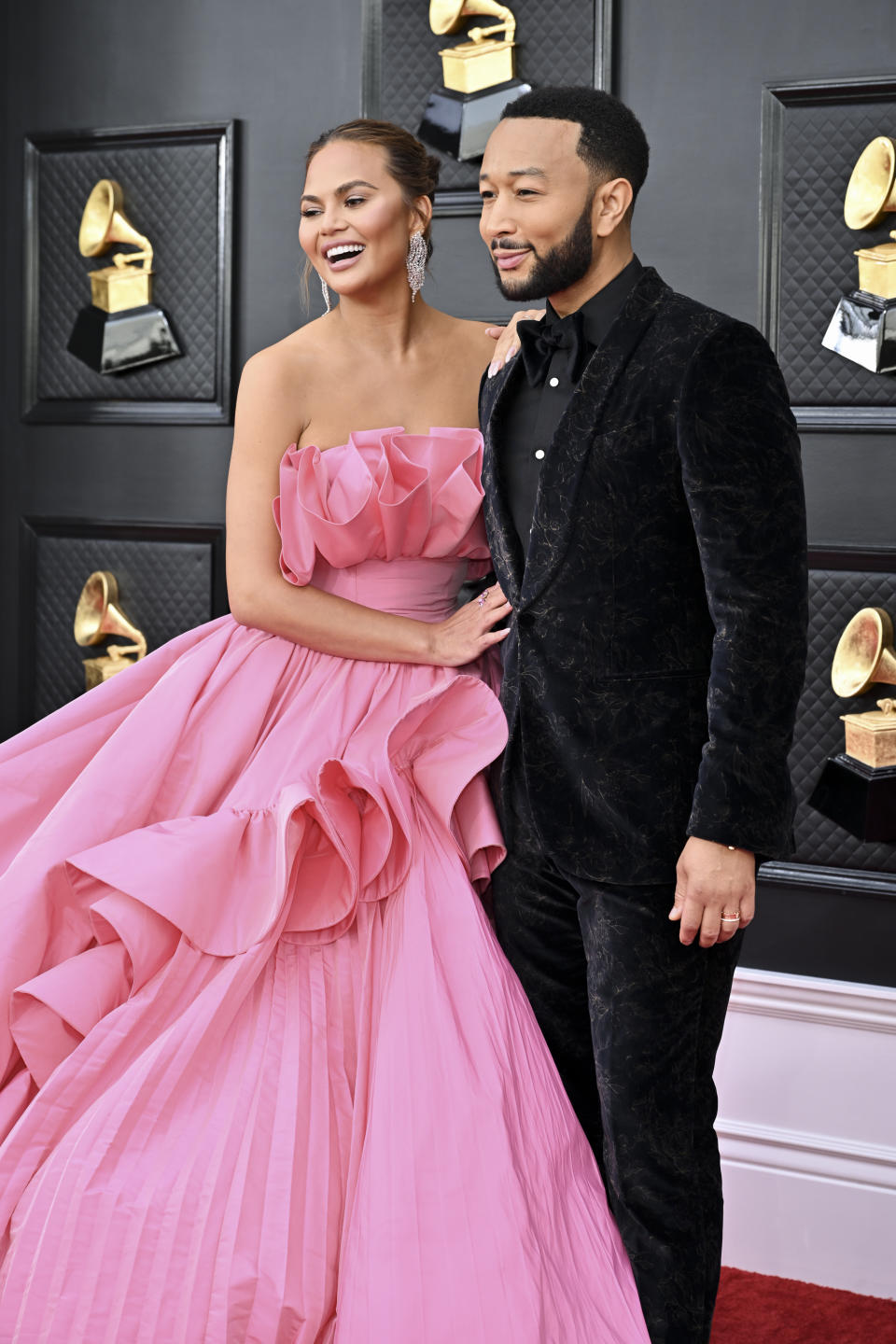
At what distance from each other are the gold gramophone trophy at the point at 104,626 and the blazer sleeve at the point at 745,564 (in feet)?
5.71

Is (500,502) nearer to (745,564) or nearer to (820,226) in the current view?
(745,564)

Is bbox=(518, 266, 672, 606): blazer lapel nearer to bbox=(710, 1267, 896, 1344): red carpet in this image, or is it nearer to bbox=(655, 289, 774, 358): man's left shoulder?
bbox=(655, 289, 774, 358): man's left shoulder

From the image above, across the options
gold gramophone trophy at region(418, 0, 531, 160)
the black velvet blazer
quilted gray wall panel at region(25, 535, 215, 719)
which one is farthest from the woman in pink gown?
quilted gray wall panel at region(25, 535, 215, 719)

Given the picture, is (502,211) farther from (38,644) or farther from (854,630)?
(38,644)

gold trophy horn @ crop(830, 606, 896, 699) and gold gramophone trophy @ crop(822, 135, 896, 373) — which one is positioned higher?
gold gramophone trophy @ crop(822, 135, 896, 373)

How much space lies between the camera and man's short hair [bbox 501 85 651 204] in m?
1.48

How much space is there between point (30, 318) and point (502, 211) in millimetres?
1718

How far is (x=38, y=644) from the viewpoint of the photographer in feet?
9.84

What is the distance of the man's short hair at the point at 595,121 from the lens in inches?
58.1

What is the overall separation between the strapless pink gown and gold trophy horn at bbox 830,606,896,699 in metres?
0.89

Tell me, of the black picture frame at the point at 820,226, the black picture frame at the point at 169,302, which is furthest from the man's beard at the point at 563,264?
the black picture frame at the point at 169,302

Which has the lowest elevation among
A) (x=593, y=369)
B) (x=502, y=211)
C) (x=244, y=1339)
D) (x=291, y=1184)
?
(x=244, y=1339)

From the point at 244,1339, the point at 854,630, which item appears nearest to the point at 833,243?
the point at 854,630

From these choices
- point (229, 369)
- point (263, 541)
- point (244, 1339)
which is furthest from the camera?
point (229, 369)
